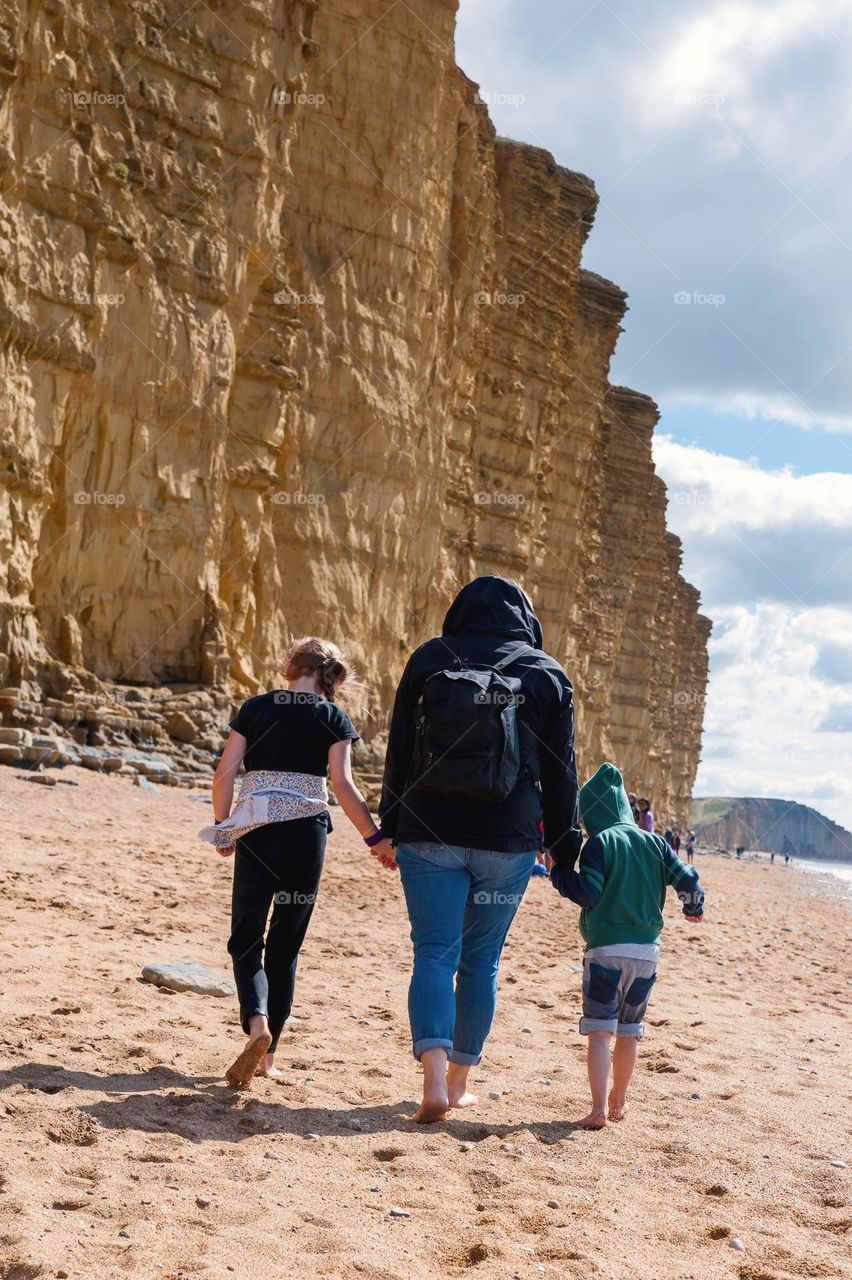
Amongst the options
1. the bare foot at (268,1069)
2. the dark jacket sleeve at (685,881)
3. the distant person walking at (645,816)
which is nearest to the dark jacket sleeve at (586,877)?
the dark jacket sleeve at (685,881)

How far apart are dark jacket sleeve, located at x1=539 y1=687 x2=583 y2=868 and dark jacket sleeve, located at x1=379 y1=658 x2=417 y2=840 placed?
0.47 m

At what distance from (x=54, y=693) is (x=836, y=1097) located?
1333cm

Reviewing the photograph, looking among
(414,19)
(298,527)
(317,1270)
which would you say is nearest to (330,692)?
(317,1270)

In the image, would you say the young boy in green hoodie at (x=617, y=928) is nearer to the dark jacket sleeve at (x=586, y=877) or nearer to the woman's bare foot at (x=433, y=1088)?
the dark jacket sleeve at (x=586, y=877)

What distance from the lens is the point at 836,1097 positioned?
17.4 feet

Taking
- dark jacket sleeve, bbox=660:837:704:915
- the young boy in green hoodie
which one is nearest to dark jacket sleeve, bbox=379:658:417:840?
the young boy in green hoodie

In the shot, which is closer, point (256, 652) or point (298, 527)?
point (256, 652)

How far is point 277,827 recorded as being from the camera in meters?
4.44

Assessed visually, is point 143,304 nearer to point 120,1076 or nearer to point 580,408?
point 120,1076

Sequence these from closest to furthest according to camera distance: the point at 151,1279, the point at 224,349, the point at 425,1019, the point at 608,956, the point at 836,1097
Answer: the point at 151,1279
the point at 425,1019
the point at 608,956
the point at 836,1097
the point at 224,349

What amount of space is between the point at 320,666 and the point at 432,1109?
1.64m

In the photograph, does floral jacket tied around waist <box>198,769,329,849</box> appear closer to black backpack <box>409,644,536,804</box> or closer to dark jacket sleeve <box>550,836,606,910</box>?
black backpack <box>409,644,536,804</box>

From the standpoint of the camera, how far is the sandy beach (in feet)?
9.75

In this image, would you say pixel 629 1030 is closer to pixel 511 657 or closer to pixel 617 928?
pixel 617 928
